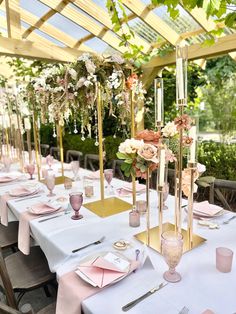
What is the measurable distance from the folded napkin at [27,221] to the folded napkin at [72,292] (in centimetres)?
68

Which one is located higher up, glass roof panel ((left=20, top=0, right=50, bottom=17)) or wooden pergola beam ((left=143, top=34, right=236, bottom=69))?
glass roof panel ((left=20, top=0, right=50, bottom=17))

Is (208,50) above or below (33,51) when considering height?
below

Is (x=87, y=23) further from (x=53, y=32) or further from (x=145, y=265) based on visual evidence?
(x=145, y=265)

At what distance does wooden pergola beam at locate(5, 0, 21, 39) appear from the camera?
395 centimetres

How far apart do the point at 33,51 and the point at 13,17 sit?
22.7 inches

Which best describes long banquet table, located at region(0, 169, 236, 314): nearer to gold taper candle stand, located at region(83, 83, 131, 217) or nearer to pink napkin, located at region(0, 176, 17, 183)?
gold taper candle stand, located at region(83, 83, 131, 217)

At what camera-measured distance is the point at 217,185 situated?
2082 millimetres

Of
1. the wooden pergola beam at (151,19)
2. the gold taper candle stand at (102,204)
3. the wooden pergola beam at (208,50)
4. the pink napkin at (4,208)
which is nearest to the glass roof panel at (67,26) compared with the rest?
the wooden pergola beam at (151,19)

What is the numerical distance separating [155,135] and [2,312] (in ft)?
3.21

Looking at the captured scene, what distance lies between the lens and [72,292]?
100 centimetres

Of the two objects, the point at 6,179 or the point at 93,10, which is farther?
the point at 93,10

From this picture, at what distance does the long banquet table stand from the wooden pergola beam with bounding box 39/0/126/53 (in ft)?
10.6

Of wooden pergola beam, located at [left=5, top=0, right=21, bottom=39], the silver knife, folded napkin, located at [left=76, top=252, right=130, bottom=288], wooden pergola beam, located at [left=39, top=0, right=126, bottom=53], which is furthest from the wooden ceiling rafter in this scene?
the silver knife

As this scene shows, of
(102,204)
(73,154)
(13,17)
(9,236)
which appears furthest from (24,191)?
(13,17)
